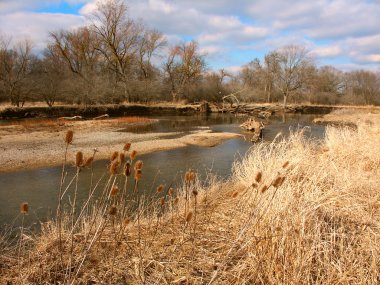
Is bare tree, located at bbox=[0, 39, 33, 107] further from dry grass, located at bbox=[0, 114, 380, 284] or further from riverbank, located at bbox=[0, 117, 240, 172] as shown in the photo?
dry grass, located at bbox=[0, 114, 380, 284]

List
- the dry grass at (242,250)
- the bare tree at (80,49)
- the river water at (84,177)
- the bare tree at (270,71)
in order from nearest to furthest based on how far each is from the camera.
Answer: the dry grass at (242,250)
the river water at (84,177)
the bare tree at (80,49)
the bare tree at (270,71)

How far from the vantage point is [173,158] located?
16078mm

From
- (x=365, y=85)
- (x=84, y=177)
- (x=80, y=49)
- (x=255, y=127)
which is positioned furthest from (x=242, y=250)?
(x=365, y=85)

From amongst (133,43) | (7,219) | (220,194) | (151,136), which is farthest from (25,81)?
(220,194)

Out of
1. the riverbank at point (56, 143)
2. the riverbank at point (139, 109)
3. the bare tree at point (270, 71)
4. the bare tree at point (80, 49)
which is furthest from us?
the bare tree at point (270, 71)

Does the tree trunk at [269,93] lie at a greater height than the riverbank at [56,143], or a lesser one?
greater

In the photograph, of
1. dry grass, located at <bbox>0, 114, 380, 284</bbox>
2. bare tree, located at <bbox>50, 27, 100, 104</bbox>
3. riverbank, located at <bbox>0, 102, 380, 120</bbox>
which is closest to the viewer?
dry grass, located at <bbox>0, 114, 380, 284</bbox>

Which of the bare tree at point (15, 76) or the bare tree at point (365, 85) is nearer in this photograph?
the bare tree at point (15, 76)

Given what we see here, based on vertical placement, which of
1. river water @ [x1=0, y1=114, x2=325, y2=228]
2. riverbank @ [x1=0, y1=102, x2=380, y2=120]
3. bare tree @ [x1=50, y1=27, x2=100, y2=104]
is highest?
bare tree @ [x1=50, y1=27, x2=100, y2=104]

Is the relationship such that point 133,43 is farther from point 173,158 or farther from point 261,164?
point 261,164

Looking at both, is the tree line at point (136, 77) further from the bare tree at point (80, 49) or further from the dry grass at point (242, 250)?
the dry grass at point (242, 250)

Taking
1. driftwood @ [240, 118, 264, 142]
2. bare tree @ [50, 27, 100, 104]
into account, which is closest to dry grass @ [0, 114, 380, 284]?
driftwood @ [240, 118, 264, 142]

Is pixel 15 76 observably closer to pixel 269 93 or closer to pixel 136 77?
pixel 136 77

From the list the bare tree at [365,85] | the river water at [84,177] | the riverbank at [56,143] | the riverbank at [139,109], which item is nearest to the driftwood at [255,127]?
the riverbank at [56,143]
